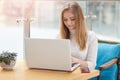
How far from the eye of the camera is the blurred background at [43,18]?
3.69m

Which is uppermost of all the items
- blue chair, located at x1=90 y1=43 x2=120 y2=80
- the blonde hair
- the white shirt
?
the blonde hair

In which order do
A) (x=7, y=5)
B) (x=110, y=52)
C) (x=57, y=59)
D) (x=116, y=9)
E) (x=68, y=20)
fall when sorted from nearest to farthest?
(x=57, y=59) < (x=68, y=20) < (x=110, y=52) < (x=116, y=9) < (x=7, y=5)

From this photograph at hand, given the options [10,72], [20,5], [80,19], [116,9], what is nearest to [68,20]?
[80,19]

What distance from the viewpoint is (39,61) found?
2.19 metres

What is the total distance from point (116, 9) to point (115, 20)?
0.48 ft

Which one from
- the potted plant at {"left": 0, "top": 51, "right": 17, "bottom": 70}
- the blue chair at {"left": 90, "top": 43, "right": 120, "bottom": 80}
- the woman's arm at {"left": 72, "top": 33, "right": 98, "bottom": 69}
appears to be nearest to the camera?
the potted plant at {"left": 0, "top": 51, "right": 17, "bottom": 70}

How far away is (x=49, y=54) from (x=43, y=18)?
197 cm

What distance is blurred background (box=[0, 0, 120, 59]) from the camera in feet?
12.1

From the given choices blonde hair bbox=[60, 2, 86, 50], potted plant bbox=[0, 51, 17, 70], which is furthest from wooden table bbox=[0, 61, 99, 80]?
blonde hair bbox=[60, 2, 86, 50]

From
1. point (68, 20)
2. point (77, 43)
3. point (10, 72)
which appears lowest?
point (10, 72)

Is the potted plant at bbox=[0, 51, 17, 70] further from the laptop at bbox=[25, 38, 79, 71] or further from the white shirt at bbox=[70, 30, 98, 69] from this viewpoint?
the white shirt at bbox=[70, 30, 98, 69]

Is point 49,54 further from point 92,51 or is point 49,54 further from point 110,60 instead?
point 110,60

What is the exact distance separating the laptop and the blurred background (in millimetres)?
1626

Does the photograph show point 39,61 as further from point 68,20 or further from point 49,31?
point 49,31
